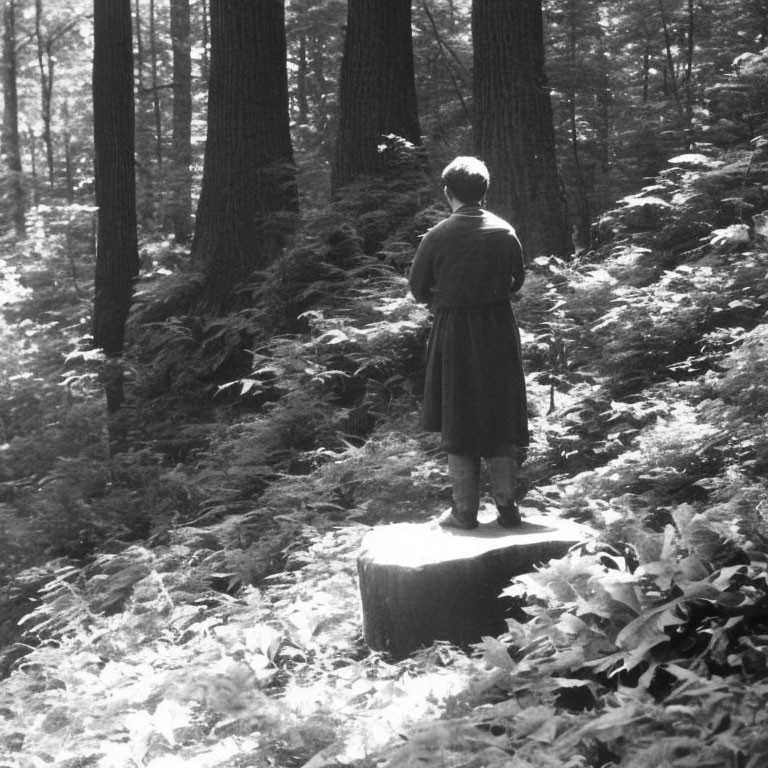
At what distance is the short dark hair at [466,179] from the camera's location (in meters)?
5.56

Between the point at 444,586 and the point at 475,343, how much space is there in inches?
55.4

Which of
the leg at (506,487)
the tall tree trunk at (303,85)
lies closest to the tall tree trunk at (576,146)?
the leg at (506,487)

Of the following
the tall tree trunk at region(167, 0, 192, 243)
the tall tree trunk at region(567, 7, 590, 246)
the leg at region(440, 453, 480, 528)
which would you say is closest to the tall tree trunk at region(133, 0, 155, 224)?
the tall tree trunk at region(167, 0, 192, 243)

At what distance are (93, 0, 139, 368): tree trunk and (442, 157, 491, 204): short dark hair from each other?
7.93 meters

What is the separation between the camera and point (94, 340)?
41.7 feet

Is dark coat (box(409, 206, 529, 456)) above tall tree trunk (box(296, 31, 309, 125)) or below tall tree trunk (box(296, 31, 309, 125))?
below

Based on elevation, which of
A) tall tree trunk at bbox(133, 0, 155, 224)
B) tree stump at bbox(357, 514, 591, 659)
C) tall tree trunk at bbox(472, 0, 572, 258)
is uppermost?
tall tree trunk at bbox(133, 0, 155, 224)

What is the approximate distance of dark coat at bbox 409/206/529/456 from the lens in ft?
18.1

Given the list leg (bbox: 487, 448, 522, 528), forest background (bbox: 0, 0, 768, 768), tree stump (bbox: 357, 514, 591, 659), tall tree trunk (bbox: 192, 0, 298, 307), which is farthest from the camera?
tall tree trunk (bbox: 192, 0, 298, 307)

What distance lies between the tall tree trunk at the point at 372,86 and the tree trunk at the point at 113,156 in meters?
3.12

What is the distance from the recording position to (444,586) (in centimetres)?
507

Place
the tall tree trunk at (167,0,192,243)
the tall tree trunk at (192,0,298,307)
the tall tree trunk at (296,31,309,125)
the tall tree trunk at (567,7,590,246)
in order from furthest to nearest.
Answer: the tall tree trunk at (296,31,309,125), the tall tree trunk at (167,0,192,243), the tall tree trunk at (567,7,590,246), the tall tree trunk at (192,0,298,307)

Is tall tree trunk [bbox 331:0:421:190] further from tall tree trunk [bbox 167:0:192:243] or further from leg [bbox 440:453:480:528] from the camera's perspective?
tall tree trunk [bbox 167:0:192:243]

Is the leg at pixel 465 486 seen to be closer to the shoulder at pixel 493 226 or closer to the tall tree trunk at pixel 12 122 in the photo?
the shoulder at pixel 493 226
